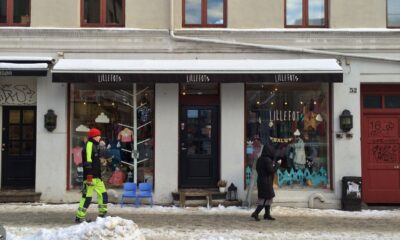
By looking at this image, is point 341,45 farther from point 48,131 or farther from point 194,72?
point 48,131

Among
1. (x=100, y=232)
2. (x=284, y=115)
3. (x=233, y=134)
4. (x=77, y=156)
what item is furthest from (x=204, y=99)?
(x=100, y=232)

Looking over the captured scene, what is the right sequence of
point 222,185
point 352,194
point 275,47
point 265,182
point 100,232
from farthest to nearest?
1. point 275,47
2. point 222,185
3. point 352,194
4. point 265,182
5. point 100,232

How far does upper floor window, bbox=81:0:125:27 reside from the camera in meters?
12.7

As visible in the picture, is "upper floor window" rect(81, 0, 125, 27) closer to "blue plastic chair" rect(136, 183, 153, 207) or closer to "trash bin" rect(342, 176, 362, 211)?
"blue plastic chair" rect(136, 183, 153, 207)

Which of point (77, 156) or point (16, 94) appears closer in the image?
point (77, 156)

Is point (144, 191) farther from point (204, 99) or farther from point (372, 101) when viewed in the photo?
point (372, 101)

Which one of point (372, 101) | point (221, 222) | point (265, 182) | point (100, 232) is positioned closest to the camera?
point (100, 232)

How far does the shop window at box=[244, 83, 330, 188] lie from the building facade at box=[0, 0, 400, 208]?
2cm

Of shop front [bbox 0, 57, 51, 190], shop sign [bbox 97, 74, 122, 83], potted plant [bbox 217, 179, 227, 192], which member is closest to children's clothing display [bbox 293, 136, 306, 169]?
potted plant [bbox 217, 179, 227, 192]

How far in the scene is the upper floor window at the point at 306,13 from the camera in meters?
12.7

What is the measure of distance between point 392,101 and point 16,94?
29.1 ft

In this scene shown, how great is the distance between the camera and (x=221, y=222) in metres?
10.4

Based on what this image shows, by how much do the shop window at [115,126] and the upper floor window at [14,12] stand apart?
1.96m

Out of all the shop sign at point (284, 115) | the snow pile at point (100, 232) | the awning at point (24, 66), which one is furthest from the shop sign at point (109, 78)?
the snow pile at point (100, 232)
